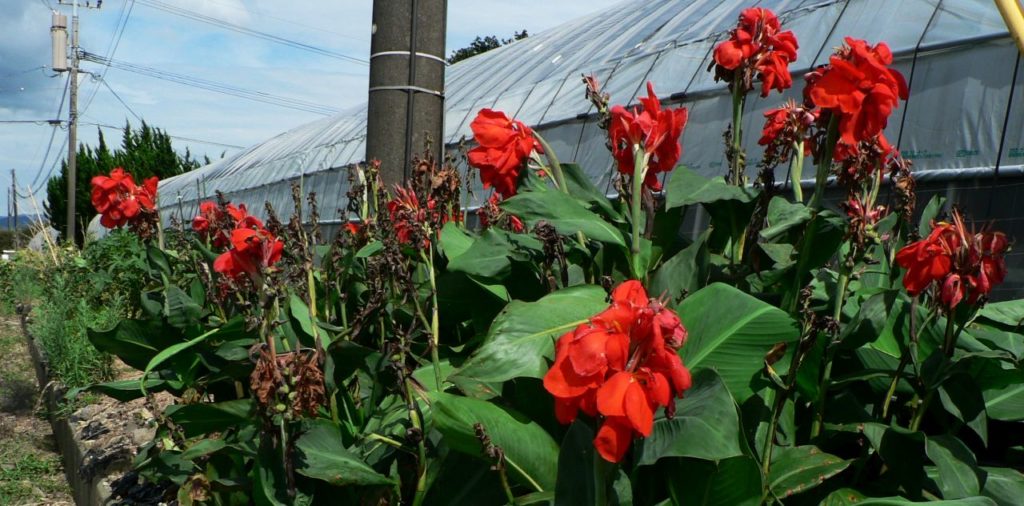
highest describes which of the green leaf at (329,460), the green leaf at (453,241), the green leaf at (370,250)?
the green leaf at (453,241)

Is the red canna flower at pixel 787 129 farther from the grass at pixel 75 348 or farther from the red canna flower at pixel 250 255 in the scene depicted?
the grass at pixel 75 348

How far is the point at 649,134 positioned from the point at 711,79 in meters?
7.60

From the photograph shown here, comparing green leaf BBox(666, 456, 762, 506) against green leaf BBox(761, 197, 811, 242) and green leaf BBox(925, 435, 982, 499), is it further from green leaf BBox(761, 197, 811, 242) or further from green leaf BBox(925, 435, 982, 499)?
green leaf BBox(761, 197, 811, 242)

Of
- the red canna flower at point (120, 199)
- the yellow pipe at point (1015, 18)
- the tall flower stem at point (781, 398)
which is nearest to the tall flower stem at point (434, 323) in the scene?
the tall flower stem at point (781, 398)

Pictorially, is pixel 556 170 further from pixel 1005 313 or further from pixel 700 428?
pixel 1005 313

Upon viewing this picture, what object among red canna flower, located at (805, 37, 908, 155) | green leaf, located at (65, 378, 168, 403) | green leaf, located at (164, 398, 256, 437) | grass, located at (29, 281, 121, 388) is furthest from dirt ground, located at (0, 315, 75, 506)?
red canna flower, located at (805, 37, 908, 155)

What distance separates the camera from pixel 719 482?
161 centimetres

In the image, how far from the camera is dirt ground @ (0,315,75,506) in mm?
4734

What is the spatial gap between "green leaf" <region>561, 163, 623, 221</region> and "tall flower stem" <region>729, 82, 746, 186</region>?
308 mm

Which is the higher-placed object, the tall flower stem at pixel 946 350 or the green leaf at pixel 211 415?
the tall flower stem at pixel 946 350

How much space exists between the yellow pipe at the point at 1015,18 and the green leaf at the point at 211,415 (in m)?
1.65

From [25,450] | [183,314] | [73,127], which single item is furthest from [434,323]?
[73,127]

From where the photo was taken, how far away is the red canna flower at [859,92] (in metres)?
1.83

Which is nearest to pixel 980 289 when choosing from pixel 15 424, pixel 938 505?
pixel 938 505
